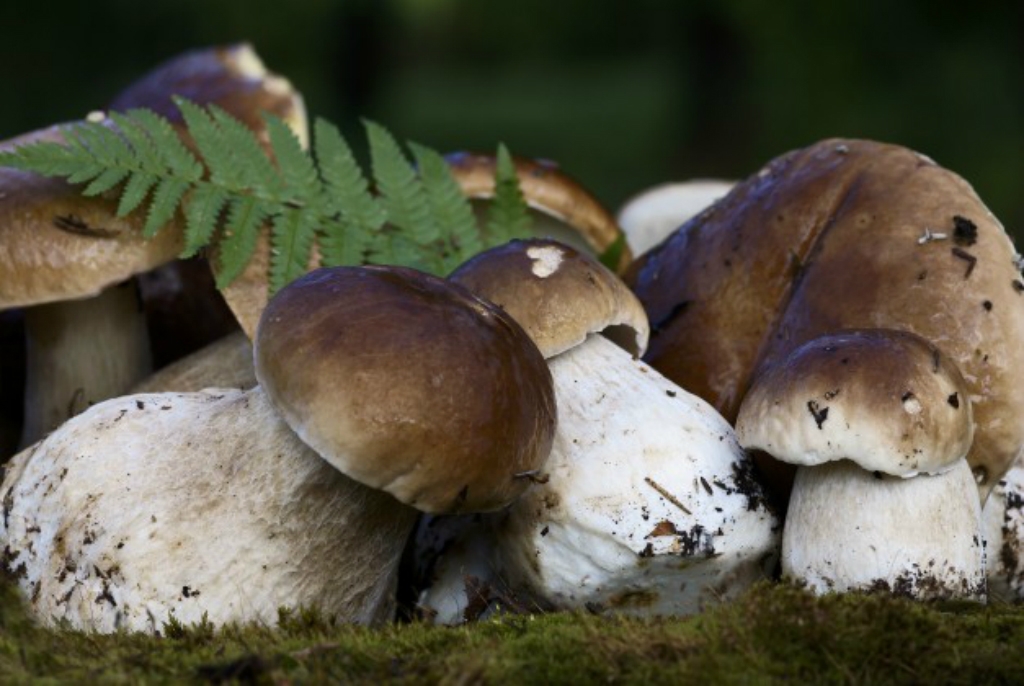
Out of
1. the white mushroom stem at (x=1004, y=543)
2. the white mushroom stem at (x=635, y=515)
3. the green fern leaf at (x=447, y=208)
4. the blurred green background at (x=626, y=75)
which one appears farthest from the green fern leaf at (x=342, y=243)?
the blurred green background at (x=626, y=75)

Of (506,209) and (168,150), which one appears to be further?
(506,209)

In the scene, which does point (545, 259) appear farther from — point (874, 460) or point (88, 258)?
point (88, 258)

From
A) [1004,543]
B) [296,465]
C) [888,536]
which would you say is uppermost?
[296,465]

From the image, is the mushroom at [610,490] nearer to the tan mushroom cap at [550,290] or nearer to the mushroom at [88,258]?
the tan mushroom cap at [550,290]

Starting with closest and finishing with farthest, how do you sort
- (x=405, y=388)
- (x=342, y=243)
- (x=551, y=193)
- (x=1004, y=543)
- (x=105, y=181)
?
(x=405, y=388) → (x=1004, y=543) → (x=105, y=181) → (x=342, y=243) → (x=551, y=193)

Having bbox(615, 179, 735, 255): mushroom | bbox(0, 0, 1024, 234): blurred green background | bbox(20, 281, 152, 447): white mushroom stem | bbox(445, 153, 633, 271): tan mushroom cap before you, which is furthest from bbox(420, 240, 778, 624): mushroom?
bbox(0, 0, 1024, 234): blurred green background

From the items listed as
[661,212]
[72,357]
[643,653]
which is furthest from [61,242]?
[661,212]

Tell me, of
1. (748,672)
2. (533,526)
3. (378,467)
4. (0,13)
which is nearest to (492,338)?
(378,467)

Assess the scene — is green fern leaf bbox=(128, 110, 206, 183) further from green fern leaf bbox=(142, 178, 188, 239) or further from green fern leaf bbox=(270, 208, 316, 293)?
green fern leaf bbox=(270, 208, 316, 293)
